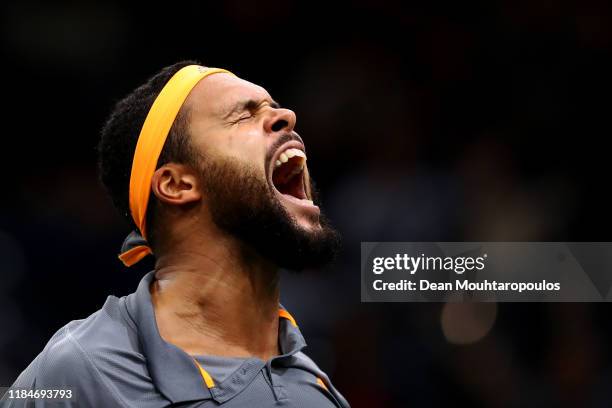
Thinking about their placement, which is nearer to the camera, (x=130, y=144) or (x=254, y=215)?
(x=254, y=215)

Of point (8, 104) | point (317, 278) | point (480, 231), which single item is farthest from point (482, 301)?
point (8, 104)

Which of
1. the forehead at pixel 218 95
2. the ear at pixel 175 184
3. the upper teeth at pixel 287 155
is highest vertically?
the forehead at pixel 218 95

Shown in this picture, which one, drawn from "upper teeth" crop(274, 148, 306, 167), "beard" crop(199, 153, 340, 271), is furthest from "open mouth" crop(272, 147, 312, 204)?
"beard" crop(199, 153, 340, 271)

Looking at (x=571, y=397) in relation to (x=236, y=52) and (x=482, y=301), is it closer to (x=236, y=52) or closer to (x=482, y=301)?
(x=482, y=301)

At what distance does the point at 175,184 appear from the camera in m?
1.84

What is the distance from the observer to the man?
5.39 ft

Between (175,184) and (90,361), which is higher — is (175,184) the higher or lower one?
the higher one

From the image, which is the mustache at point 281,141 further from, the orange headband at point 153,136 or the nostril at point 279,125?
the orange headband at point 153,136

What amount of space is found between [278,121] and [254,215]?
241 millimetres

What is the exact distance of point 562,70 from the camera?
3.34 meters

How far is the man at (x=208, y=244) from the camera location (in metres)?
1.64

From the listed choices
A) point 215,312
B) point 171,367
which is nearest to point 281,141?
point 215,312

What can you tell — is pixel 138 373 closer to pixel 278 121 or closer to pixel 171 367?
pixel 171 367

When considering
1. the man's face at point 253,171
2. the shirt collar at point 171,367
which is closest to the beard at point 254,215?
the man's face at point 253,171
